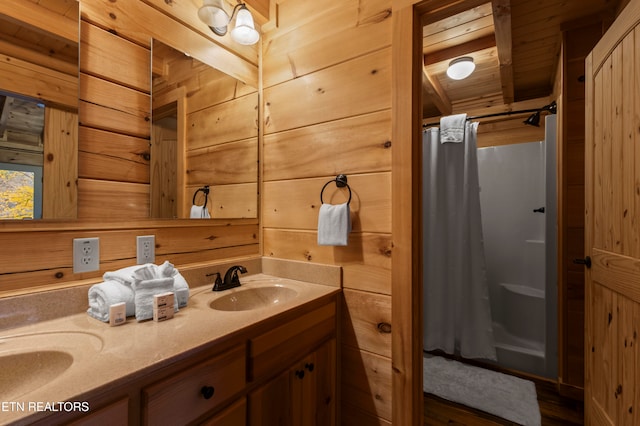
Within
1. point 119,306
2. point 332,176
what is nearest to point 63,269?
point 119,306

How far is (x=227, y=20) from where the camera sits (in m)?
1.42

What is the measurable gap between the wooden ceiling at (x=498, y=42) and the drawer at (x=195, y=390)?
60.8 inches

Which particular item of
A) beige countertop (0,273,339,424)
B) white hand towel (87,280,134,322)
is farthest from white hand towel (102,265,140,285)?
beige countertop (0,273,339,424)

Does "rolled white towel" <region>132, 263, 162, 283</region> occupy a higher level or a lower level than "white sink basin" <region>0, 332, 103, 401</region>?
higher

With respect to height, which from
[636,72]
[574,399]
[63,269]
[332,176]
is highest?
[636,72]

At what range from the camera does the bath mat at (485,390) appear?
5.78ft

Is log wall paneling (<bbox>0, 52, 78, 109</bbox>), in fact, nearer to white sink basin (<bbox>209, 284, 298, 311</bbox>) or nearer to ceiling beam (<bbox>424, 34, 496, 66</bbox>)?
white sink basin (<bbox>209, 284, 298, 311</bbox>)

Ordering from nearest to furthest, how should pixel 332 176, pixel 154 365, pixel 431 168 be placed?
pixel 154 365, pixel 332 176, pixel 431 168

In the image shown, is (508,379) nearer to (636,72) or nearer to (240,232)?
(636,72)

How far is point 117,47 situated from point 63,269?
867 mm

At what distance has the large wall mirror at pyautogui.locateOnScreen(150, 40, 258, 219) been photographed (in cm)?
130

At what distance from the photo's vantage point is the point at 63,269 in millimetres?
1023

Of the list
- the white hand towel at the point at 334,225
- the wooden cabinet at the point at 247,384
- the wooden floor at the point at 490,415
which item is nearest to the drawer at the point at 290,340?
the wooden cabinet at the point at 247,384

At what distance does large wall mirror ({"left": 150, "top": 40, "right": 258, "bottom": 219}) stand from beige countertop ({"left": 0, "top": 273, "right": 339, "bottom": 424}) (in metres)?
0.53
